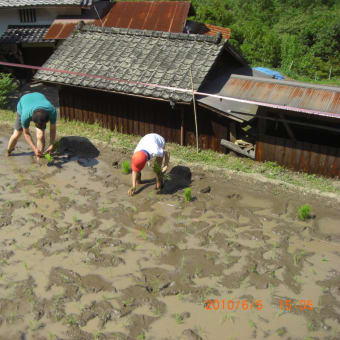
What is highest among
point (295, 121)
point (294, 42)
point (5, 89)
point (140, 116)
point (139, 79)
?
point (139, 79)

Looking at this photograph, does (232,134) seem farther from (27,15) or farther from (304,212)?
(27,15)

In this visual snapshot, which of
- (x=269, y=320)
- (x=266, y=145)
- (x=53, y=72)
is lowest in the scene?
(x=269, y=320)

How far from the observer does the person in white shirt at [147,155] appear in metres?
7.58

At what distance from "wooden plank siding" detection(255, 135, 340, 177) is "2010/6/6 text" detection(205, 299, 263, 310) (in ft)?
14.8

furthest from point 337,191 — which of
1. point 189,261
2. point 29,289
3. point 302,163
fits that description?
point 29,289

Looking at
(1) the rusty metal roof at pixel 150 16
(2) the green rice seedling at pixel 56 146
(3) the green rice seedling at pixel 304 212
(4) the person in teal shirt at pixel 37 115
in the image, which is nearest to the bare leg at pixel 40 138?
(4) the person in teal shirt at pixel 37 115

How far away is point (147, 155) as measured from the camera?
7711 mm

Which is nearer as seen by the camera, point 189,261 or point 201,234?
point 189,261

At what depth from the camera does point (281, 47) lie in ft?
76.0

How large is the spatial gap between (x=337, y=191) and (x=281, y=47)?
16914 mm

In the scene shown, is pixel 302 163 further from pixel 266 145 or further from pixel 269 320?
pixel 269 320

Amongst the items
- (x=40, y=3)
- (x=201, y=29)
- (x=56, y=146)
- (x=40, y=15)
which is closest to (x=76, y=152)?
(x=56, y=146)

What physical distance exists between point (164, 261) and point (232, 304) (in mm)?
1405

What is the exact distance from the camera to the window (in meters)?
18.7
